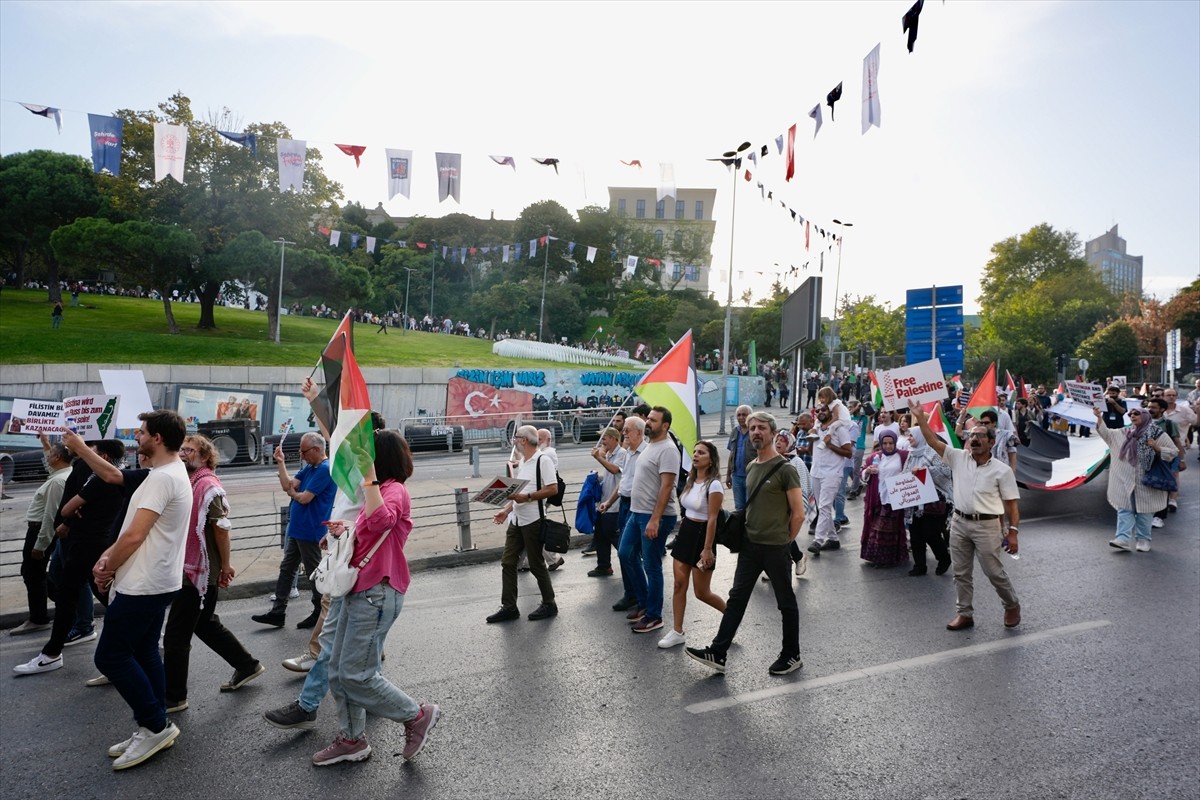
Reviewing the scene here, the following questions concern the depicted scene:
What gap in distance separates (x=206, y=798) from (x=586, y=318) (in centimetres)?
6011

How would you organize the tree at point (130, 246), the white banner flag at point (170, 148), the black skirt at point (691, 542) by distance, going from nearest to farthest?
the black skirt at point (691, 542) → the white banner flag at point (170, 148) → the tree at point (130, 246)

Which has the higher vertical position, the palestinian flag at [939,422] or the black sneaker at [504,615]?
the palestinian flag at [939,422]

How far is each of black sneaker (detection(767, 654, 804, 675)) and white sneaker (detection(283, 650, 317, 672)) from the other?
314 cm

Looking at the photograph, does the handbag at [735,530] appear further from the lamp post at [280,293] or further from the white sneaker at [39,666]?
the lamp post at [280,293]

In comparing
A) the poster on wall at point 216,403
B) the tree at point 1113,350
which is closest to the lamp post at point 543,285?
the tree at point 1113,350

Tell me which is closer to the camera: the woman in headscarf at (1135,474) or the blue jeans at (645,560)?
the blue jeans at (645,560)

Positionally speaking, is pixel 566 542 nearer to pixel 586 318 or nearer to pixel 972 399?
pixel 972 399

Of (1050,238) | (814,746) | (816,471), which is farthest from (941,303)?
(1050,238)

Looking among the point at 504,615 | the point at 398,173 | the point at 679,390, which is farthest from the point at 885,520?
the point at 398,173

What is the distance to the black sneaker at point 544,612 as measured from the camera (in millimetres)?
6816

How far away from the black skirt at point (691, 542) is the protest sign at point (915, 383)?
270cm

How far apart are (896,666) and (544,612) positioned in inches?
110

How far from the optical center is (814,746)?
4.48m

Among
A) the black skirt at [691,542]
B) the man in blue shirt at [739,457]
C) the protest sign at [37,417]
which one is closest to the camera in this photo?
the black skirt at [691,542]
